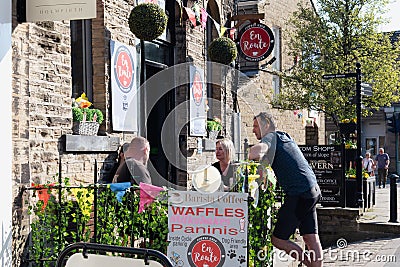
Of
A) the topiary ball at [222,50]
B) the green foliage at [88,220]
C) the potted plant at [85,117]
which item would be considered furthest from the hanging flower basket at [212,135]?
the green foliage at [88,220]

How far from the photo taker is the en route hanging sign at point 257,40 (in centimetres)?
1212

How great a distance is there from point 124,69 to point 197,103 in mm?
2519

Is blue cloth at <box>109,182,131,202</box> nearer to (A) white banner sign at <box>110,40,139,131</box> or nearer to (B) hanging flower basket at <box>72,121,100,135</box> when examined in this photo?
(B) hanging flower basket at <box>72,121,100,135</box>

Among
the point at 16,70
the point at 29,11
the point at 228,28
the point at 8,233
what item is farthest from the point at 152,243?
the point at 228,28

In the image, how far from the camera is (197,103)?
9914 millimetres

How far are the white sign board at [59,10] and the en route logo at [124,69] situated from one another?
7.26 ft

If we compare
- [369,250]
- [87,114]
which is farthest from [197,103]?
[369,250]

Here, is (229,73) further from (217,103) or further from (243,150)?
(243,150)

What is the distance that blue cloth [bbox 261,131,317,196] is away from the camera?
546cm

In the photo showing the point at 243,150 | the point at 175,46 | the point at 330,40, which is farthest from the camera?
the point at 330,40

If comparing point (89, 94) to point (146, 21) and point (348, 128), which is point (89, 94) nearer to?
point (146, 21)

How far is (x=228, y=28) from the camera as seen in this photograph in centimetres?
1170

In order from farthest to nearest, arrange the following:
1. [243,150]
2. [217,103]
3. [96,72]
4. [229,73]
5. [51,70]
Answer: [243,150], [229,73], [217,103], [96,72], [51,70]

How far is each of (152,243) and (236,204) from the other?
0.91 metres
